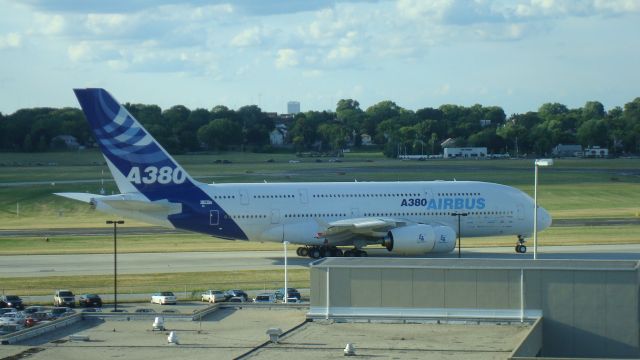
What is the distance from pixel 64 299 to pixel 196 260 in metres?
15.4

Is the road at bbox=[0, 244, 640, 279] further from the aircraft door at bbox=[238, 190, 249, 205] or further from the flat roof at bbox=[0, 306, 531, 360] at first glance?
the flat roof at bbox=[0, 306, 531, 360]

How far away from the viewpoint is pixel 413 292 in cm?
3566

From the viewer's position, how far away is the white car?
4269 centimetres

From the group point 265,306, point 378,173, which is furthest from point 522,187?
point 265,306

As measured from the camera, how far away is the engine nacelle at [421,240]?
6209 centimetres

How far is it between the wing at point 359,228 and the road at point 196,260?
1828 millimetres

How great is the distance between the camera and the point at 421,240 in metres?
62.1

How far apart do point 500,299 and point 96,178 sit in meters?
116

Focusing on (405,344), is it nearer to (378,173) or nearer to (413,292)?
(413,292)

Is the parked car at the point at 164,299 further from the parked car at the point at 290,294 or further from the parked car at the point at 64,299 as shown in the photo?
the parked car at the point at 290,294

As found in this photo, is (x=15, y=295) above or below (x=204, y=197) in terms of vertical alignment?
below

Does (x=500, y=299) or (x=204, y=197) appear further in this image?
(x=204, y=197)

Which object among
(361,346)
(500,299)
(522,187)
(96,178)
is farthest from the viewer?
(96,178)

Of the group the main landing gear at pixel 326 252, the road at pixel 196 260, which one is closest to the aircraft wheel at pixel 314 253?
the main landing gear at pixel 326 252
